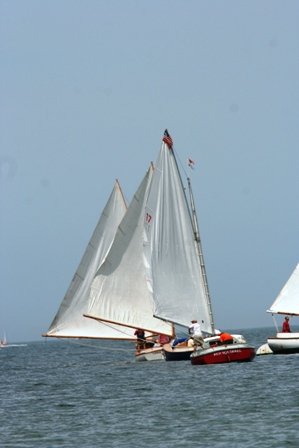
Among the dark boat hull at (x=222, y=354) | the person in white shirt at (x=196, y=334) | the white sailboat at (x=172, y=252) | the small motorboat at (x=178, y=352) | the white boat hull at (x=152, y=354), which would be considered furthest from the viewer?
the white boat hull at (x=152, y=354)

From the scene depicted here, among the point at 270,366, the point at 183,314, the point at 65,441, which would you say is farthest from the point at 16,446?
the point at 183,314

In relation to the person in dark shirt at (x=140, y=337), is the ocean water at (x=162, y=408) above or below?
below

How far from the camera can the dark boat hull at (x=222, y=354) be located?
64938mm

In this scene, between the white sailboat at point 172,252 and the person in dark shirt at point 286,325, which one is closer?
the white sailboat at point 172,252

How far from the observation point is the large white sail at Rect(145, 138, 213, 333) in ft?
232

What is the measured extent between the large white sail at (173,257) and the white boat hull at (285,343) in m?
5.02

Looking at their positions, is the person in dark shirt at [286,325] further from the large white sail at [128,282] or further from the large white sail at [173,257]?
the large white sail at [128,282]

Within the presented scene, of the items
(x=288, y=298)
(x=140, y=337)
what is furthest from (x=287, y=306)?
(x=140, y=337)

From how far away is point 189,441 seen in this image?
37219mm

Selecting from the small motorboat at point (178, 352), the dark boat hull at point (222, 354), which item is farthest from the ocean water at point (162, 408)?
the small motorboat at point (178, 352)

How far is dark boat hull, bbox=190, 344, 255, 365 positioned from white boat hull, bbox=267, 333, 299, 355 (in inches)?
Answer: 243

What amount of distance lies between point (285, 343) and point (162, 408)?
27452 millimetres

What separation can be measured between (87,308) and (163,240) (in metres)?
10.9

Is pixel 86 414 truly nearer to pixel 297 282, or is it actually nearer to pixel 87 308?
pixel 297 282
